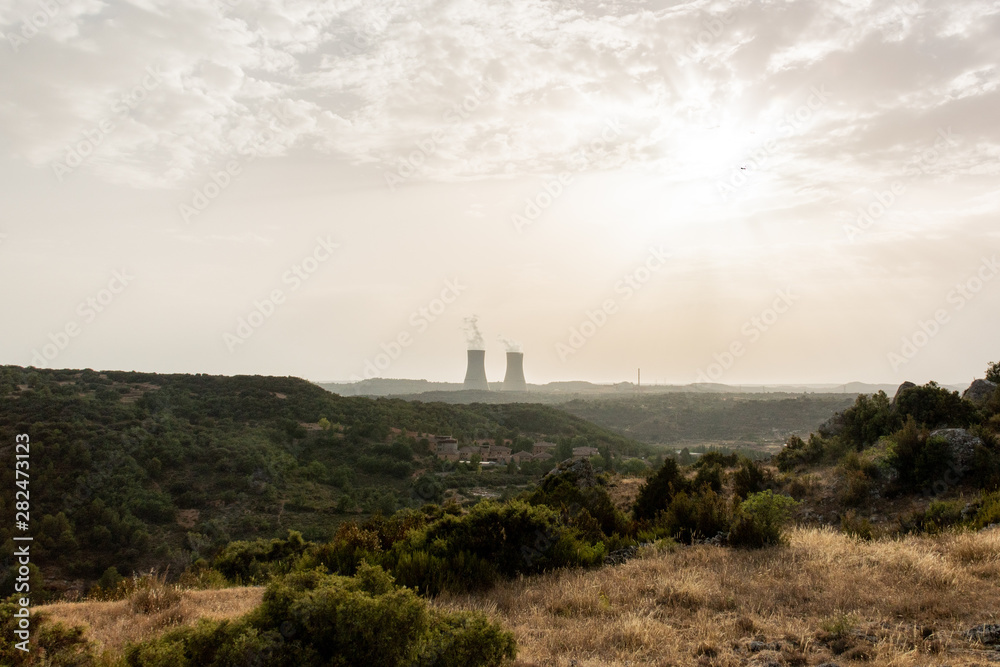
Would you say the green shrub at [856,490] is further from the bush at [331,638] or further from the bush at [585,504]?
the bush at [331,638]

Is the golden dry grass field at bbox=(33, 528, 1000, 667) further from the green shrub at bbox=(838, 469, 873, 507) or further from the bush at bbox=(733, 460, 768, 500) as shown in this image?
the bush at bbox=(733, 460, 768, 500)

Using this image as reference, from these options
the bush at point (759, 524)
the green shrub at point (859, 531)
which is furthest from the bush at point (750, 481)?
the bush at point (759, 524)

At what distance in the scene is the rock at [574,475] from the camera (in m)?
15.6

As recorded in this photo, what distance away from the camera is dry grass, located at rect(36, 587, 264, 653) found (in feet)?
18.3

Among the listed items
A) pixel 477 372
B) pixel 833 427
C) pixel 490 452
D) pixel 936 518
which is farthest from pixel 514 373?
pixel 936 518

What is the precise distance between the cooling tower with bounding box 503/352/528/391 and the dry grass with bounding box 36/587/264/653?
14475 centimetres

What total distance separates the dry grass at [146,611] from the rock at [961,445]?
46.8 feet

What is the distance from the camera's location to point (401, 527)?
9219mm

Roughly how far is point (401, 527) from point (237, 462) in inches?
1074

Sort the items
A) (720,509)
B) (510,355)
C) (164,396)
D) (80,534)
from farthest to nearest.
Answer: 1. (510,355)
2. (164,396)
3. (80,534)
4. (720,509)

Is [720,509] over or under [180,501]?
over

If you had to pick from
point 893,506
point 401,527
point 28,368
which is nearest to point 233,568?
point 401,527

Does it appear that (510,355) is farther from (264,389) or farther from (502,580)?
(502,580)

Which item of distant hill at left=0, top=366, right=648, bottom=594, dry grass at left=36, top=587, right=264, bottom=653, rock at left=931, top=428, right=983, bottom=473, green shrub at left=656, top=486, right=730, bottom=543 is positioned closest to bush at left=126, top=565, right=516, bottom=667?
dry grass at left=36, top=587, right=264, bottom=653
